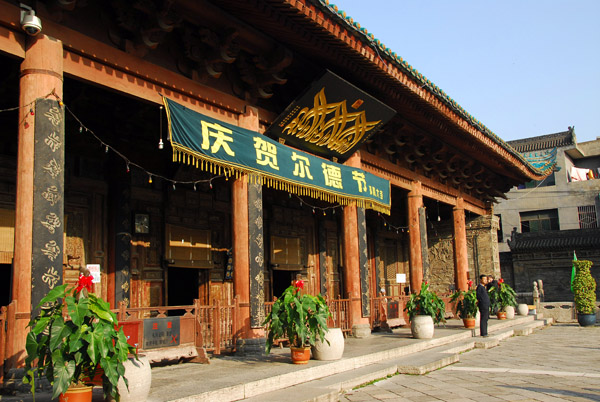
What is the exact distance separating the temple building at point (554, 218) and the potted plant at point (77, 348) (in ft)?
67.7

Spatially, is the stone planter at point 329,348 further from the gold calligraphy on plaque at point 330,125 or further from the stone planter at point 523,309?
the stone planter at point 523,309

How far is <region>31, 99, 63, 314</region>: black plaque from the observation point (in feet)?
19.0

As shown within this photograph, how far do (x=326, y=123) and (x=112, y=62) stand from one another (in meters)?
4.70

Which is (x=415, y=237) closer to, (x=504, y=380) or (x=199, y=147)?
(x=504, y=380)

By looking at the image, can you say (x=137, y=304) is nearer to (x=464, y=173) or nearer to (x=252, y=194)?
(x=252, y=194)

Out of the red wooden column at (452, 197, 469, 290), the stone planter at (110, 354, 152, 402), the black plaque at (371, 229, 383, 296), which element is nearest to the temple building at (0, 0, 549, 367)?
the stone planter at (110, 354, 152, 402)

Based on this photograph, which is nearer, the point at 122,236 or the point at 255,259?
the point at 255,259

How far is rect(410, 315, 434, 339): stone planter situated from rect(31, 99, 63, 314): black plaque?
23.4 ft

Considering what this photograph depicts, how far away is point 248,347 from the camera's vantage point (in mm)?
8617

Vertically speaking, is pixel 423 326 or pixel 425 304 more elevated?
pixel 425 304

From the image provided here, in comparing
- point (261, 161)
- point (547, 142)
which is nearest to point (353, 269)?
point (261, 161)

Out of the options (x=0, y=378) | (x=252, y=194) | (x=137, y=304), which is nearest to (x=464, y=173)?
(x=252, y=194)

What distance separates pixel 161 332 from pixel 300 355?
1.97 meters

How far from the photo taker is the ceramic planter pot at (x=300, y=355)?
738 centimetres
